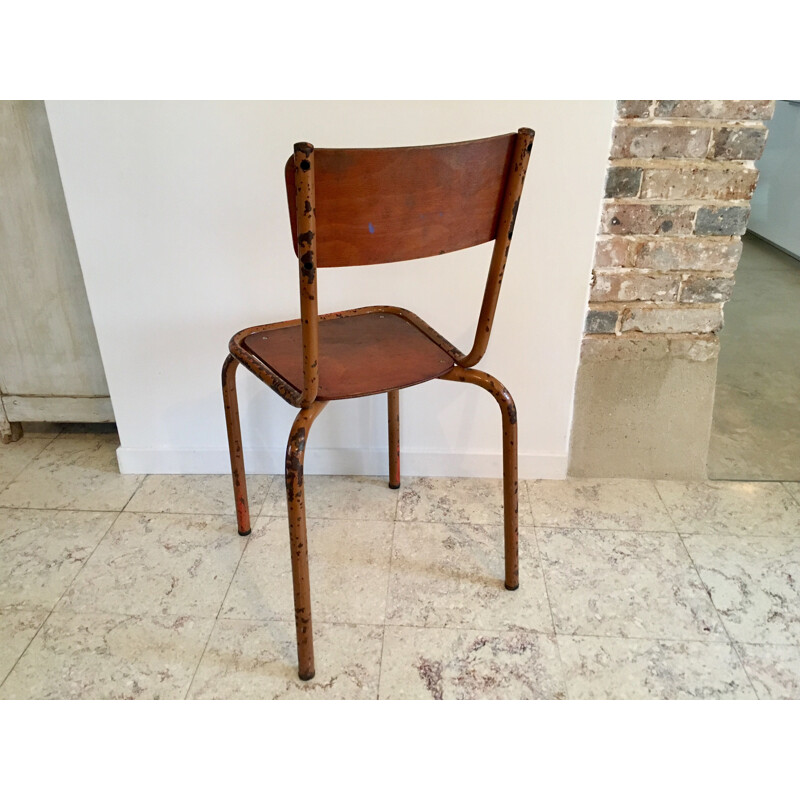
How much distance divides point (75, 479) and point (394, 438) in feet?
2.70

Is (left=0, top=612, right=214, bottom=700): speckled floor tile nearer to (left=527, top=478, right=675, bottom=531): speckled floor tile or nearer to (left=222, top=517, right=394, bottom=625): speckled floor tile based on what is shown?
(left=222, top=517, right=394, bottom=625): speckled floor tile

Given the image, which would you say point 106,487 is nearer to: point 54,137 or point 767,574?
point 54,137

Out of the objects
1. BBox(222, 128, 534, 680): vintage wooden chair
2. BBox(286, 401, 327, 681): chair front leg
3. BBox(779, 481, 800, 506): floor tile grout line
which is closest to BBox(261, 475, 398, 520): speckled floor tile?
BBox(222, 128, 534, 680): vintage wooden chair

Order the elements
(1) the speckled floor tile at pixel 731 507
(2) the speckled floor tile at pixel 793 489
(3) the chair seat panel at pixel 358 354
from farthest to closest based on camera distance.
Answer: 1. (2) the speckled floor tile at pixel 793 489
2. (1) the speckled floor tile at pixel 731 507
3. (3) the chair seat panel at pixel 358 354

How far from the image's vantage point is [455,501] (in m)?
1.64

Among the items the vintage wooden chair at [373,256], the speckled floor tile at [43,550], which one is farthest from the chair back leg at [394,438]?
the speckled floor tile at [43,550]

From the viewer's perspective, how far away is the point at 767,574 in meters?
1.40

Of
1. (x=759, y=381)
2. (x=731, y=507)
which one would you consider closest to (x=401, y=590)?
(x=731, y=507)

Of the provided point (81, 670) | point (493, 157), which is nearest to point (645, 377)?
point (493, 157)

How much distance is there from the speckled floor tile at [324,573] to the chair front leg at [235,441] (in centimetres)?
6

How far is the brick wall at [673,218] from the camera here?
137cm

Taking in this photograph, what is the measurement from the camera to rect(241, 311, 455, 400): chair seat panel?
3.65ft

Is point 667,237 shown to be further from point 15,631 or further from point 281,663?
point 15,631

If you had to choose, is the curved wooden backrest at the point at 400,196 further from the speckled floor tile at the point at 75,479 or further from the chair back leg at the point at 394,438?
the speckled floor tile at the point at 75,479
